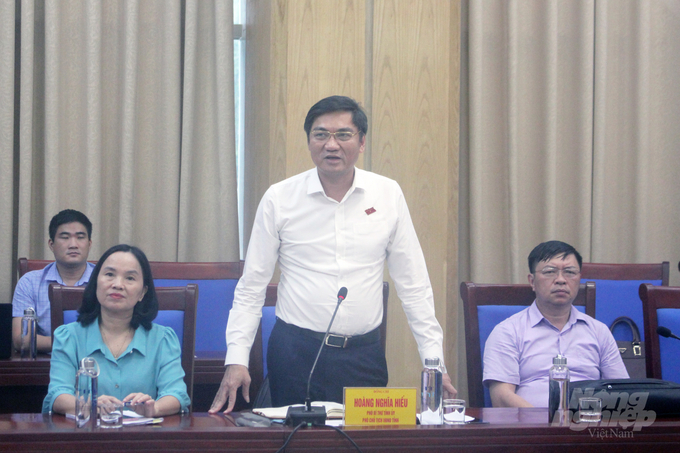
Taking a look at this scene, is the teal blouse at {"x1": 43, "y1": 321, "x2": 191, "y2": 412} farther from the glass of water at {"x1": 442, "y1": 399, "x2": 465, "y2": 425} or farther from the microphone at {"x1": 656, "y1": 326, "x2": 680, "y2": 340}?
the microphone at {"x1": 656, "y1": 326, "x2": 680, "y2": 340}

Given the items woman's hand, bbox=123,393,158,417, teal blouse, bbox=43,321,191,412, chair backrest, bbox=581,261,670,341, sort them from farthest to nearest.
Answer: chair backrest, bbox=581,261,670,341
teal blouse, bbox=43,321,191,412
woman's hand, bbox=123,393,158,417

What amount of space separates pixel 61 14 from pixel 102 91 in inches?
17.5

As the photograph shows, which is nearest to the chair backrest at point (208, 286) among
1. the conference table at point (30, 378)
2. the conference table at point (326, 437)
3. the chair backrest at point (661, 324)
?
the conference table at point (30, 378)

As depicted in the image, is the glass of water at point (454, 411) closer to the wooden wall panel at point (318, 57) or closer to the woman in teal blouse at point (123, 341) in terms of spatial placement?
the woman in teal blouse at point (123, 341)

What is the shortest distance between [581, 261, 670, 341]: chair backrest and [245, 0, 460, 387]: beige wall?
67 cm

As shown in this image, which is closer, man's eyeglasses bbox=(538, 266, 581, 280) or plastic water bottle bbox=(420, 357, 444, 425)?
plastic water bottle bbox=(420, 357, 444, 425)

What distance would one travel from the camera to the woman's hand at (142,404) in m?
1.71

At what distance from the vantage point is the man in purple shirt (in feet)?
7.50

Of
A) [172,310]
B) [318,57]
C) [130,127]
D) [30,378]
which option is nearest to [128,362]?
[172,310]

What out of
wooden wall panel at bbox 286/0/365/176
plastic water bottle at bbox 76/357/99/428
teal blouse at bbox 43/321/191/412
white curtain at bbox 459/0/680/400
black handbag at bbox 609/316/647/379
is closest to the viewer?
plastic water bottle at bbox 76/357/99/428

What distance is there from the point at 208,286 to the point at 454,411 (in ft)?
5.40

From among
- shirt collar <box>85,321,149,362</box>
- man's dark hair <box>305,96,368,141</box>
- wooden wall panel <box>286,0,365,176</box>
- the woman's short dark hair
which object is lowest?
shirt collar <box>85,321,149,362</box>

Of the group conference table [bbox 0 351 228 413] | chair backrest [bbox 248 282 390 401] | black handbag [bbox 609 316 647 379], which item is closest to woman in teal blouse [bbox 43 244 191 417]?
chair backrest [bbox 248 282 390 401]

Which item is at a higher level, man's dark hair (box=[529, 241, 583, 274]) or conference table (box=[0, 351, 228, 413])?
man's dark hair (box=[529, 241, 583, 274])
